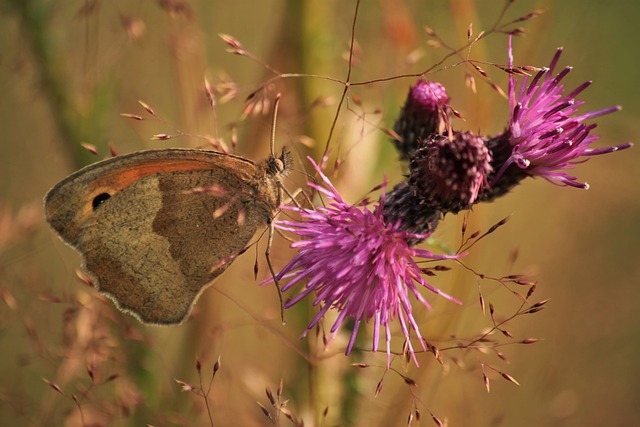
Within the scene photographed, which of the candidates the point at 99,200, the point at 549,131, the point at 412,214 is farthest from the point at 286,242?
the point at 549,131

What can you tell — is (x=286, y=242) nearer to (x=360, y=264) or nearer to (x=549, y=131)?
(x=360, y=264)

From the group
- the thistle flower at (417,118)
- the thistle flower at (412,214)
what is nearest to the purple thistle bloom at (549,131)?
the thistle flower at (412,214)

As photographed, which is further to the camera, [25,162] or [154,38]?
[25,162]

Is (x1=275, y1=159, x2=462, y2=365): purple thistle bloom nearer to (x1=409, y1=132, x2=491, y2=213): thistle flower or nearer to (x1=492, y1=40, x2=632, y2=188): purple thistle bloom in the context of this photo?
(x1=409, y1=132, x2=491, y2=213): thistle flower

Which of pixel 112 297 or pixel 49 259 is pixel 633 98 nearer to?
pixel 112 297

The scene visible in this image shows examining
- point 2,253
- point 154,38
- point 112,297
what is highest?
point 154,38

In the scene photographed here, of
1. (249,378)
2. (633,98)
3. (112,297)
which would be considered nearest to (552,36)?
(633,98)

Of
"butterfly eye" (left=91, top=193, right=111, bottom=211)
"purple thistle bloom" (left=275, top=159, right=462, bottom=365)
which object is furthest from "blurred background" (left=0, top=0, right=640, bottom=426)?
"butterfly eye" (left=91, top=193, right=111, bottom=211)
